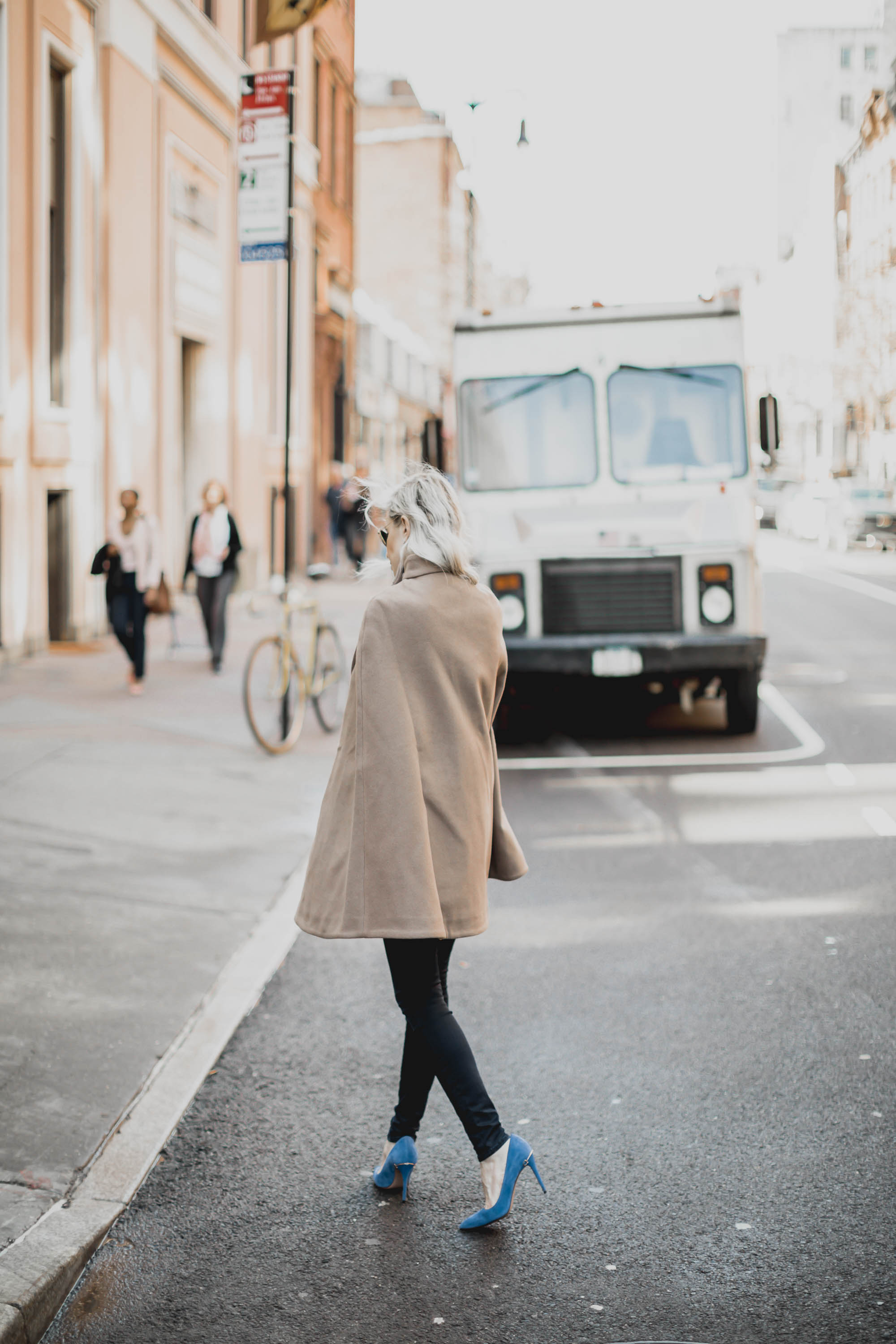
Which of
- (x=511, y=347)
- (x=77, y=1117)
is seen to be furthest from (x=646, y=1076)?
(x=511, y=347)

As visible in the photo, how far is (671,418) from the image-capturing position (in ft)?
37.3

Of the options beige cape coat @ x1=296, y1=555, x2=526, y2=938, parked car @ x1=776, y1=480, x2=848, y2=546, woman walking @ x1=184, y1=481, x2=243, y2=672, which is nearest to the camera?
beige cape coat @ x1=296, y1=555, x2=526, y2=938

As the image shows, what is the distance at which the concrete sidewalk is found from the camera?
4527 millimetres

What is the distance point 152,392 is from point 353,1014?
48.3 ft

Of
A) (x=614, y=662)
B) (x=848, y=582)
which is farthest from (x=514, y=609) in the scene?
(x=848, y=582)

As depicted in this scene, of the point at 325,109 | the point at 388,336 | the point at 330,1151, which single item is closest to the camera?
the point at 330,1151

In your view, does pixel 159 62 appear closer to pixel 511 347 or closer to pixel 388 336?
pixel 511 347

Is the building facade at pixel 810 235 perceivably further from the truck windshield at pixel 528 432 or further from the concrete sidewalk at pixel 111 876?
the concrete sidewalk at pixel 111 876

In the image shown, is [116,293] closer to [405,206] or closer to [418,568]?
[418,568]

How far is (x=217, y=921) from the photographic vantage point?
259 inches

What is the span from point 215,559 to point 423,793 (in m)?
10.9

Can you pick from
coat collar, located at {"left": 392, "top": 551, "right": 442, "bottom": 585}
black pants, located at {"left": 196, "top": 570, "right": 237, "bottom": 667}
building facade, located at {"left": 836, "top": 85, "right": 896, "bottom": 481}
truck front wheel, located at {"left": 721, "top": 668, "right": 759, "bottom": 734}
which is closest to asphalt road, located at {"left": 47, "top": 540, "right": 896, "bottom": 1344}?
coat collar, located at {"left": 392, "top": 551, "right": 442, "bottom": 585}

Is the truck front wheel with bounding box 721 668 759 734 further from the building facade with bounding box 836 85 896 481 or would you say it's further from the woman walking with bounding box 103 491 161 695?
the building facade with bounding box 836 85 896 481

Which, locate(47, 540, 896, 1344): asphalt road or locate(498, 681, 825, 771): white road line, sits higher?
locate(498, 681, 825, 771): white road line
